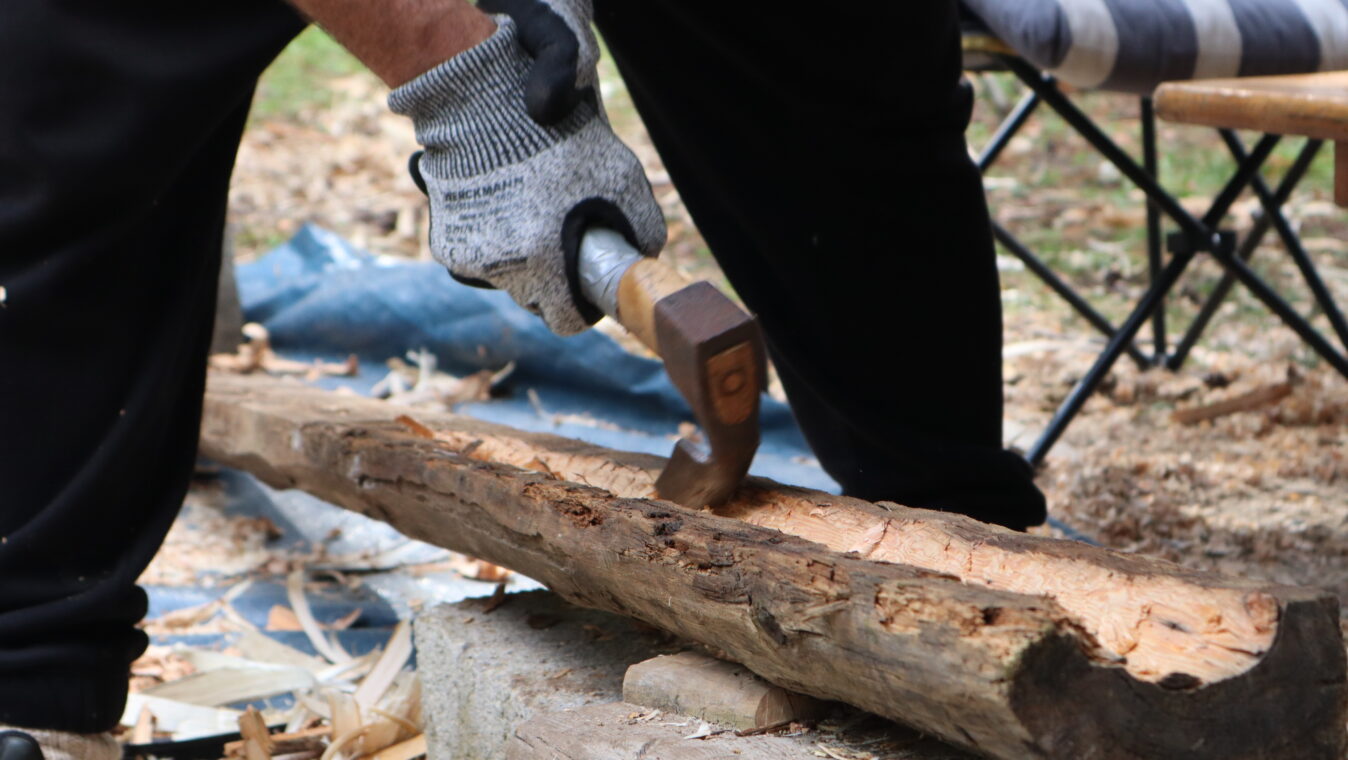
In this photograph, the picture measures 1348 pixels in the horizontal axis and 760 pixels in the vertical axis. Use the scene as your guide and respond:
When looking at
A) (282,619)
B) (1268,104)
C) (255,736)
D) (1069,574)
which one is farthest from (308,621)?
(1268,104)

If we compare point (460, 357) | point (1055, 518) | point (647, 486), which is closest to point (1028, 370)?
point (1055, 518)

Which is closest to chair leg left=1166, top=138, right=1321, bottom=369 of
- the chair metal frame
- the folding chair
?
the chair metal frame

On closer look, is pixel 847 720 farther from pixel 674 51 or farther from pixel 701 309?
pixel 674 51

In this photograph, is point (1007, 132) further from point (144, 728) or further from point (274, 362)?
point (144, 728)

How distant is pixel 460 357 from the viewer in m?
3.26

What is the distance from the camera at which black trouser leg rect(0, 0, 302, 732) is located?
136 centimetres

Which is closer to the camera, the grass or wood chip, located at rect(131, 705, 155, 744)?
wood chip, located at rect(131, 705, 155, 744)

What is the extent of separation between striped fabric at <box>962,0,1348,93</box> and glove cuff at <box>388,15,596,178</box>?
1.28m

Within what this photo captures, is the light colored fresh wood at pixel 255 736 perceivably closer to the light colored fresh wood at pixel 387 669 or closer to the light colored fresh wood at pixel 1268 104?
the light colored fresh wood at pixel 387 669

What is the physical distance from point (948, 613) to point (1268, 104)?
4.02 ft

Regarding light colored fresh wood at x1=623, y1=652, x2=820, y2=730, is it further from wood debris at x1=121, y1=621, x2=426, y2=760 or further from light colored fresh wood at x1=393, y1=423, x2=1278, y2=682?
wood debris at x1=121, y1=621, x2=426, y2=760

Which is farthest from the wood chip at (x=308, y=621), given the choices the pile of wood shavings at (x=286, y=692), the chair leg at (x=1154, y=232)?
the chair leg at (x=1154, y=232)

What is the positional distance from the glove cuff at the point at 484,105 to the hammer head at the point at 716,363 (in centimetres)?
25

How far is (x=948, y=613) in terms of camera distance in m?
1.01
